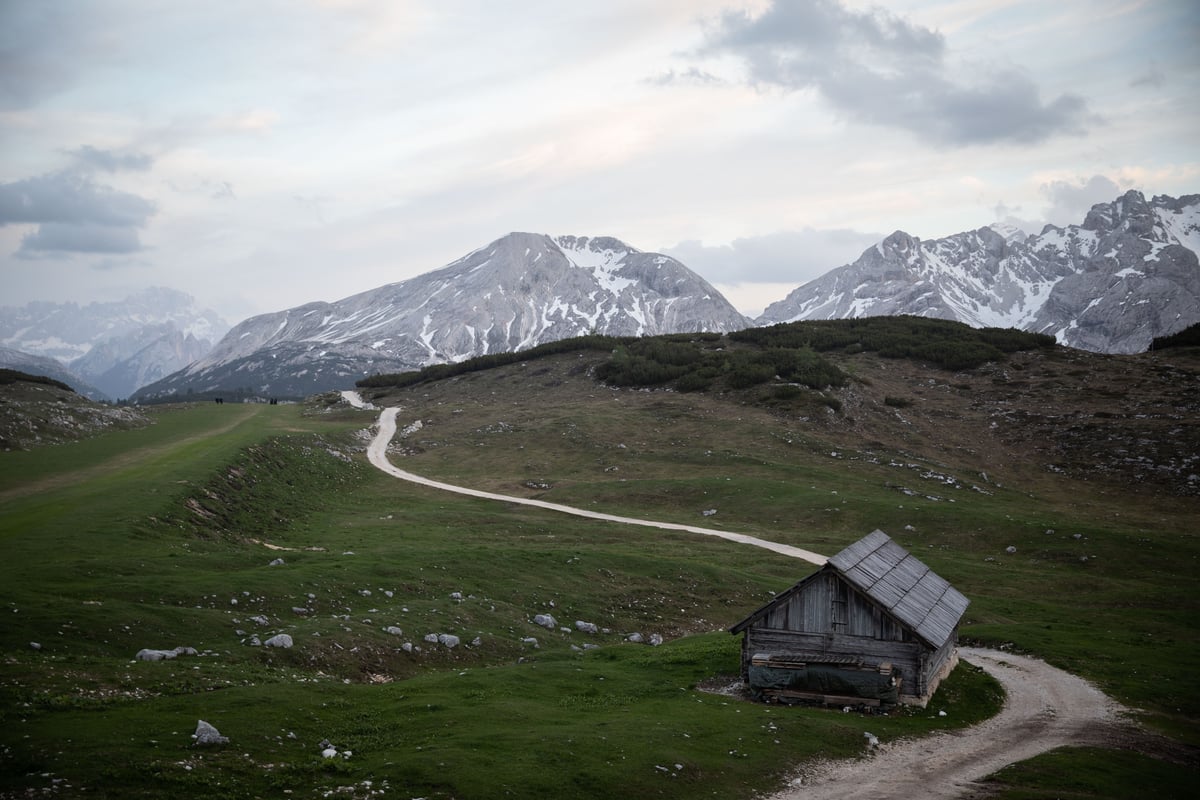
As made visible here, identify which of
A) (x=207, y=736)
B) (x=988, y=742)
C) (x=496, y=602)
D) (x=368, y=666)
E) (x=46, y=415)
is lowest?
(x=988, y=742)

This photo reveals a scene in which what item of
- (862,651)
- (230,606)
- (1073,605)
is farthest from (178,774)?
(1073,605)

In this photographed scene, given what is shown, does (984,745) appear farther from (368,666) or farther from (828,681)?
(368,666)

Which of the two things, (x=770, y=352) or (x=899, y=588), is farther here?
(x=770, y=352)

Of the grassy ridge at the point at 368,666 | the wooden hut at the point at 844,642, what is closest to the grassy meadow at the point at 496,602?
the grassy ridge at the point at 368,666

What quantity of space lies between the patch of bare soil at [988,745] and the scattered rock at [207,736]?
49.5 ft

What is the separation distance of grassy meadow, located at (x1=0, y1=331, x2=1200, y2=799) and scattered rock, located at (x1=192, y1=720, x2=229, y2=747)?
0.27 metres

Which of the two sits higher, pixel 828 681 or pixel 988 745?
pixel 828 681

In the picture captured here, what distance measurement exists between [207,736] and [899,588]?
2735cm

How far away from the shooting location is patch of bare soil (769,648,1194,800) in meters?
24.1

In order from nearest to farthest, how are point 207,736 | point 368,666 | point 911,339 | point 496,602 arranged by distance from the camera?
point 207,736 → point 368,666 → point 496,602 → point 911,339

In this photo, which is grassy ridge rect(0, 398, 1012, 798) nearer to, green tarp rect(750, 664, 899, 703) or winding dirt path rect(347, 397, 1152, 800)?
winding dirt path rect(347, 397, 1152, 800)

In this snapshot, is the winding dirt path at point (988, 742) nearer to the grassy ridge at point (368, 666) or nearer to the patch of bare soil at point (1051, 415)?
the grassy ridge at point (368, 666)

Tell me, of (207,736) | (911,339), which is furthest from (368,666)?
(911,339)

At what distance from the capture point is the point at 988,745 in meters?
28.4
